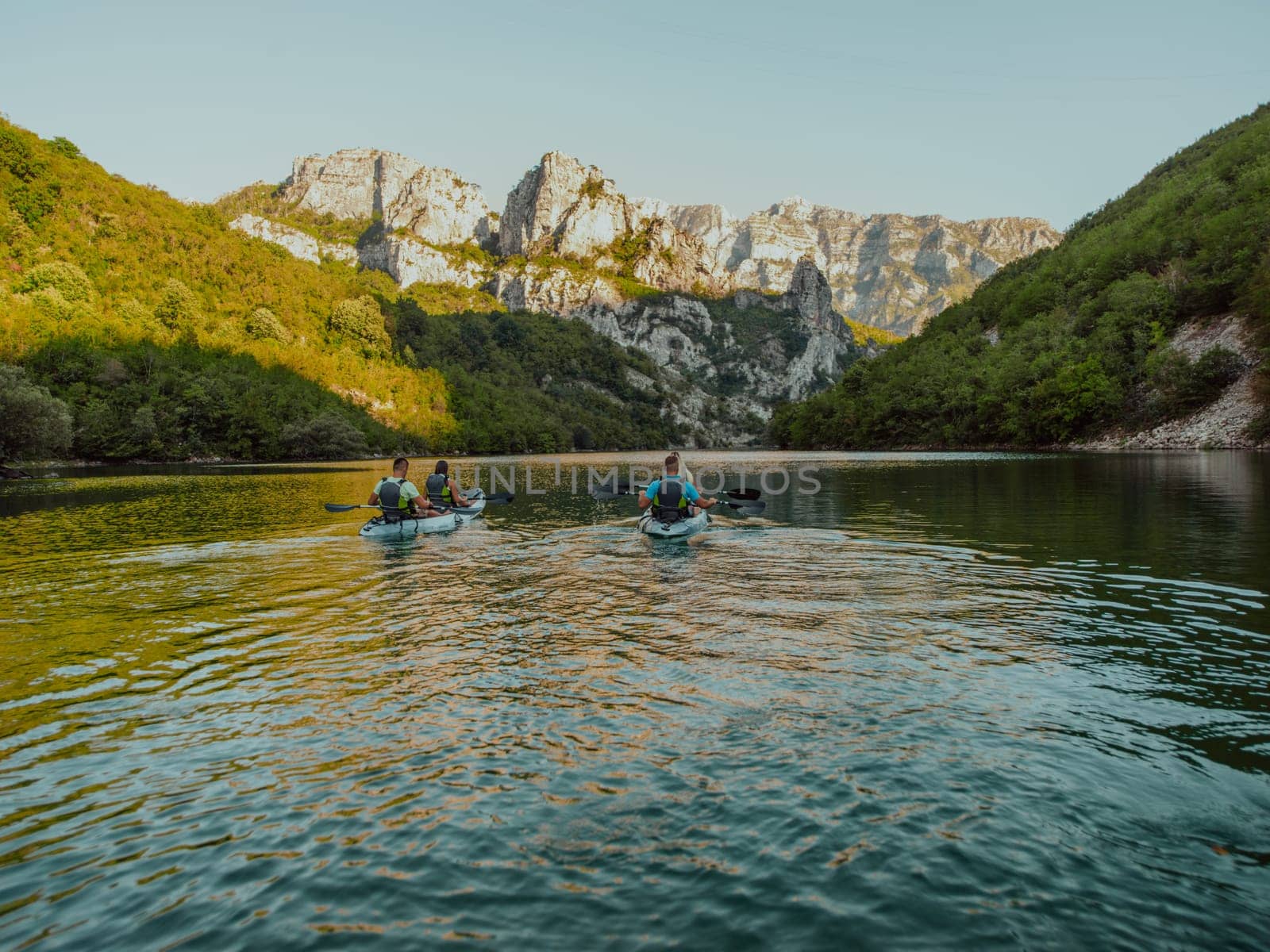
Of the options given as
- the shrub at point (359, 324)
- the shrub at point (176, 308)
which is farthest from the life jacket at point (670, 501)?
the shrub at point (359, 324)

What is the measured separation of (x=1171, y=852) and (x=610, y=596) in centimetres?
1151

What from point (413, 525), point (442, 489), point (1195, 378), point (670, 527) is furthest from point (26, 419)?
point (1195, 378)

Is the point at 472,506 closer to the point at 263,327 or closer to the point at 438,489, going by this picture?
the point at 438,489

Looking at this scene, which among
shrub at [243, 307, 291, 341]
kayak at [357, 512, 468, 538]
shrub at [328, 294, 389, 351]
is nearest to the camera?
kayak at [357, 512, 468, 538]

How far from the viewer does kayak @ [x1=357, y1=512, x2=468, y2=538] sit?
25.0 metres

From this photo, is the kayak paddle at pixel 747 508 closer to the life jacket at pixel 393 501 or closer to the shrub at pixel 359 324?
the life jacket at pixel 393 501

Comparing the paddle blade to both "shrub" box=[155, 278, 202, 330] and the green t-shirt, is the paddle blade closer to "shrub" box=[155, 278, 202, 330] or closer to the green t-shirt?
the green t-shirt

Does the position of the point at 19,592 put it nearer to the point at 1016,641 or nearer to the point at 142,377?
the point at 1016,641

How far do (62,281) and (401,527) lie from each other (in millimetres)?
121735

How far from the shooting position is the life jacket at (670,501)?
2422 cm

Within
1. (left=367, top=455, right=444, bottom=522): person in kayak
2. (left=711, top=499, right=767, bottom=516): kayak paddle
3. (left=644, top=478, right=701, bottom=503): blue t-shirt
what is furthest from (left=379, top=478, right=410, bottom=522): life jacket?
(left=711, top=499, right=767, bottom=516): kayak paddle

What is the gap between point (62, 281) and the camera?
111562mm

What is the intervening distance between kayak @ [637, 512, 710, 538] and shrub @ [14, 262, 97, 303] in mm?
125146

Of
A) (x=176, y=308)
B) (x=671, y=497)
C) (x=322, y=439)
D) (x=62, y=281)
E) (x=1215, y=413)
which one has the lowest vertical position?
(x=671, y=497)
